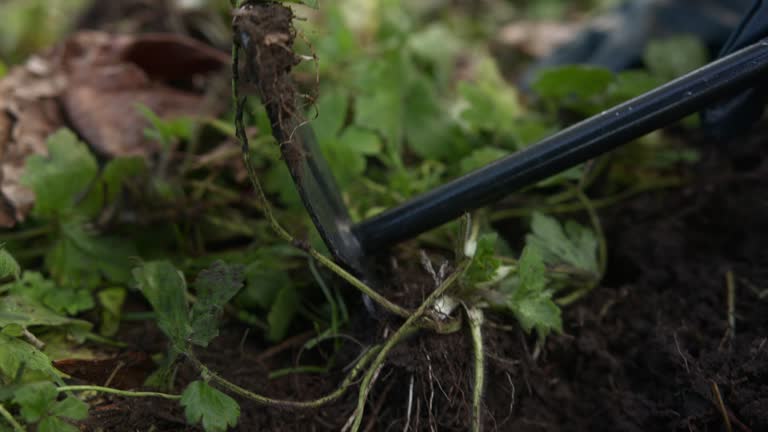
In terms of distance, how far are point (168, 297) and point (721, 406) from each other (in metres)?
1.03

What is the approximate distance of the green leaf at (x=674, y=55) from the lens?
1698mm

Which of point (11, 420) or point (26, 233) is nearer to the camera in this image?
point (11, 420)

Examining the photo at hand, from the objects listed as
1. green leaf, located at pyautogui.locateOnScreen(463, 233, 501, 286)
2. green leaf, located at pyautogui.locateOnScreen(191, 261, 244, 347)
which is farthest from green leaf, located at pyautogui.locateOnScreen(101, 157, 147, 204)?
green leaf, located at pyautogui.locateOnScreen(463, 233, 501, 286)

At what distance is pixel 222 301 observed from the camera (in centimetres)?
106

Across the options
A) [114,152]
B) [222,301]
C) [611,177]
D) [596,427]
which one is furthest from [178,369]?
[611,177]

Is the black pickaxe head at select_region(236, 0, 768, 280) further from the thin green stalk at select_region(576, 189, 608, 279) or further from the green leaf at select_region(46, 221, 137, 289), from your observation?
the green leaf at select_region(46, 221, 137, 289)

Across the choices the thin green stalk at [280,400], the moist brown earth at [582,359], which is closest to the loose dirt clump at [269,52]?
the moist brown earth at [582,359]

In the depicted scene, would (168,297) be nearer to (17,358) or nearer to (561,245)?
(17,358)

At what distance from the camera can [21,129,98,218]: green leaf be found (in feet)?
4.51

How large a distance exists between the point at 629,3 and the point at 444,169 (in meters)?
1.09

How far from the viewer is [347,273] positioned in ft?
3.53

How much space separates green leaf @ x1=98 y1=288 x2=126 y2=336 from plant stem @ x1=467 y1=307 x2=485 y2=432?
79cm

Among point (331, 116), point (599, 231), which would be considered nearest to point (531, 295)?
point (599, 231)

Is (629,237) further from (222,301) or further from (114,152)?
(114,152)
